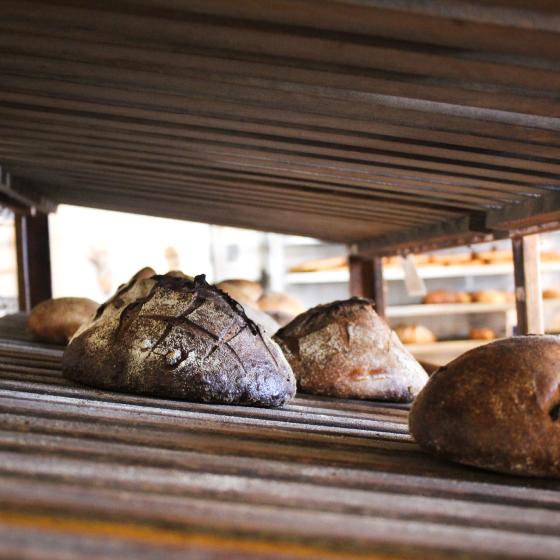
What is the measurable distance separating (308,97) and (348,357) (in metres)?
1.28

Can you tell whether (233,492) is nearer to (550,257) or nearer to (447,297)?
(447,297)

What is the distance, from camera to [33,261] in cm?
604

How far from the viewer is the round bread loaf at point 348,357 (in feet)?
9.35

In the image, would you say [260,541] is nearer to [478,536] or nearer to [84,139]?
[478,536]

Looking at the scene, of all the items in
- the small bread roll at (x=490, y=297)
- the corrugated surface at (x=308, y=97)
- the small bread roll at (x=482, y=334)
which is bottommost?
the small bread roll at (x=482, y=334)

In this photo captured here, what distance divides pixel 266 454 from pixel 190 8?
32.5 inches

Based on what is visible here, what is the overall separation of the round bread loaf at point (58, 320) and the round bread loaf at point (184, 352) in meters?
1.36

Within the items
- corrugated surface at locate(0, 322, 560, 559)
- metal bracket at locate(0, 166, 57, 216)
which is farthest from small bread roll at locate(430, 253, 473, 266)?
corrugated surface at locate(0, 322, 560, 559)

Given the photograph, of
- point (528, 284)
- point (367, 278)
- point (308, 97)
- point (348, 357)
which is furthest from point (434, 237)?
point (367, 278)

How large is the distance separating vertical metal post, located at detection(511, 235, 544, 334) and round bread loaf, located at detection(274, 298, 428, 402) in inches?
21.0

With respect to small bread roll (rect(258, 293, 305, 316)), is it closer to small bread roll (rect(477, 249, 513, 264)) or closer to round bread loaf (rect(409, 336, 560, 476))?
round bread loaf (rect(409, 336, 560, 476))

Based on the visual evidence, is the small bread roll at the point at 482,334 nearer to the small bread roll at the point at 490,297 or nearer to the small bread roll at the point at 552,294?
the small bread roll at the point at 490,297

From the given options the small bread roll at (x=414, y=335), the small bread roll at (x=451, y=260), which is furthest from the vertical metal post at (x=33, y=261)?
the small bread roll at (x=451, y=260)

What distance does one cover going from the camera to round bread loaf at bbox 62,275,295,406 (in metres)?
2.25
